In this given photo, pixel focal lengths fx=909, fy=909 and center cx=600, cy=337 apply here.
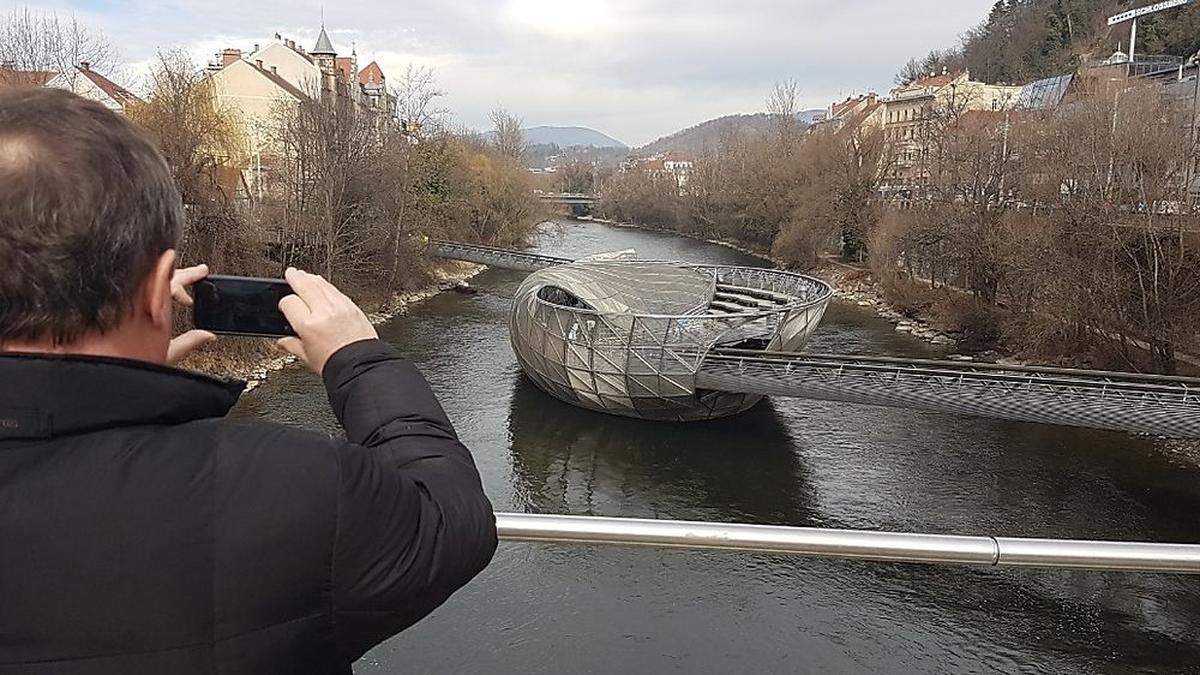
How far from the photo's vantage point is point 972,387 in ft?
42.3

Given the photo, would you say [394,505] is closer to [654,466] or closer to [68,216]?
[68,216]

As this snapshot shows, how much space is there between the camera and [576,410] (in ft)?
53.1

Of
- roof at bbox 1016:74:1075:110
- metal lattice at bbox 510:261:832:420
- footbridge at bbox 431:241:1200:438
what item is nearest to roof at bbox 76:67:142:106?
metal lattice at bbox 510:261:832:420

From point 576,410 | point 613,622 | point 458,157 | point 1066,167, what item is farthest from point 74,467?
point 458,157

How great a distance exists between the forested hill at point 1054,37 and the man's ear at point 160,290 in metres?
41.9

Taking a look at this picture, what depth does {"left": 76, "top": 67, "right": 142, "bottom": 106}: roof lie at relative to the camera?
65.6 ft

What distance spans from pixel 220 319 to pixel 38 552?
1.22ft

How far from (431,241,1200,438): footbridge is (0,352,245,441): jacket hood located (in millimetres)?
12644

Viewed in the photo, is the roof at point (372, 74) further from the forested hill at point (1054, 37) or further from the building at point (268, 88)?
the forested hill at point (1054, 37)

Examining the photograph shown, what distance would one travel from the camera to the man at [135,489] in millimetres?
794

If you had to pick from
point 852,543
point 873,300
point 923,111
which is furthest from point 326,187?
point 852,543

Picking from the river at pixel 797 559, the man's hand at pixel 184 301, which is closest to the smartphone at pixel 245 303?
the man's hand at pixel 184 301

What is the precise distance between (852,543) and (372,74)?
64.0 m

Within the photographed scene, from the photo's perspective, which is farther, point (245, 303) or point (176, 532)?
point (245, 303)
